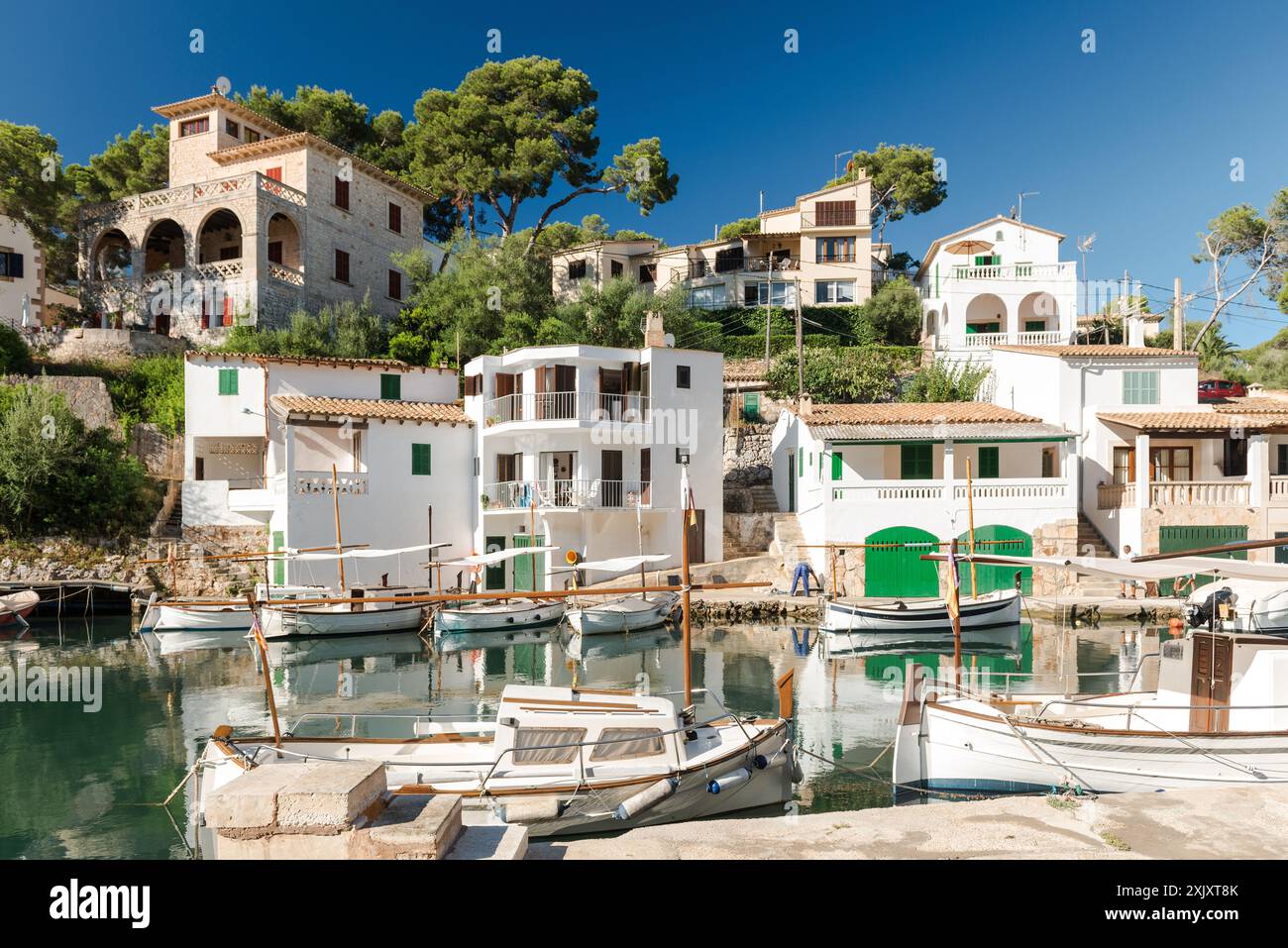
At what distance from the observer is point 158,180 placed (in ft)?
159

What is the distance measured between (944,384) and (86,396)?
38.7 m

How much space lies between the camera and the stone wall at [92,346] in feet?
124

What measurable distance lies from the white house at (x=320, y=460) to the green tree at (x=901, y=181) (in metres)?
38.6

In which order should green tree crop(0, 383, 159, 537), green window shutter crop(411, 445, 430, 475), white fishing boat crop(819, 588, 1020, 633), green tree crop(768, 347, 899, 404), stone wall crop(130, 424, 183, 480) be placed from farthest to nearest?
green tree crop(768, 347, 899, 404) → stone wall crop(130, 424, 183, 480) → green window shutter crop(411, 445, 430, 475) → green tree crop(0, 383, 159, 537) → white fishing boat crop(819, 588, 1020, 633)

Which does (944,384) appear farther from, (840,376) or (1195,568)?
(1195,568)

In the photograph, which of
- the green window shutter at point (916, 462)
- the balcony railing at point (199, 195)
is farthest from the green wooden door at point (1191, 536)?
the balcony railing at point (199, 195)

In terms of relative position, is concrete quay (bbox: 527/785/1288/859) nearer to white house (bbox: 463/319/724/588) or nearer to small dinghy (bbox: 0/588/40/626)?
white house (bbox: 463/319/724/588)

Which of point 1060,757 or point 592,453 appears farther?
point 592,453

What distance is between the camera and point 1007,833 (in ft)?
18.1

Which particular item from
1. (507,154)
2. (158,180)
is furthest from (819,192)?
(158,180)

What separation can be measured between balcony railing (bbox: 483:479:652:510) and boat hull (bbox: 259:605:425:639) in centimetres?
625

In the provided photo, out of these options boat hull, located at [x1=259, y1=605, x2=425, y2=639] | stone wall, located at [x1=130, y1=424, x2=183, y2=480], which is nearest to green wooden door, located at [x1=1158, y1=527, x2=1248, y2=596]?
boat hull, located at [x1=259, y1=605, x2=425, y2=639]

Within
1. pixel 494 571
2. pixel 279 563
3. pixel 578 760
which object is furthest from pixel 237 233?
pixel 578 760

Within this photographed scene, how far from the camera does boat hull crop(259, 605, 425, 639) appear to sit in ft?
89.7
